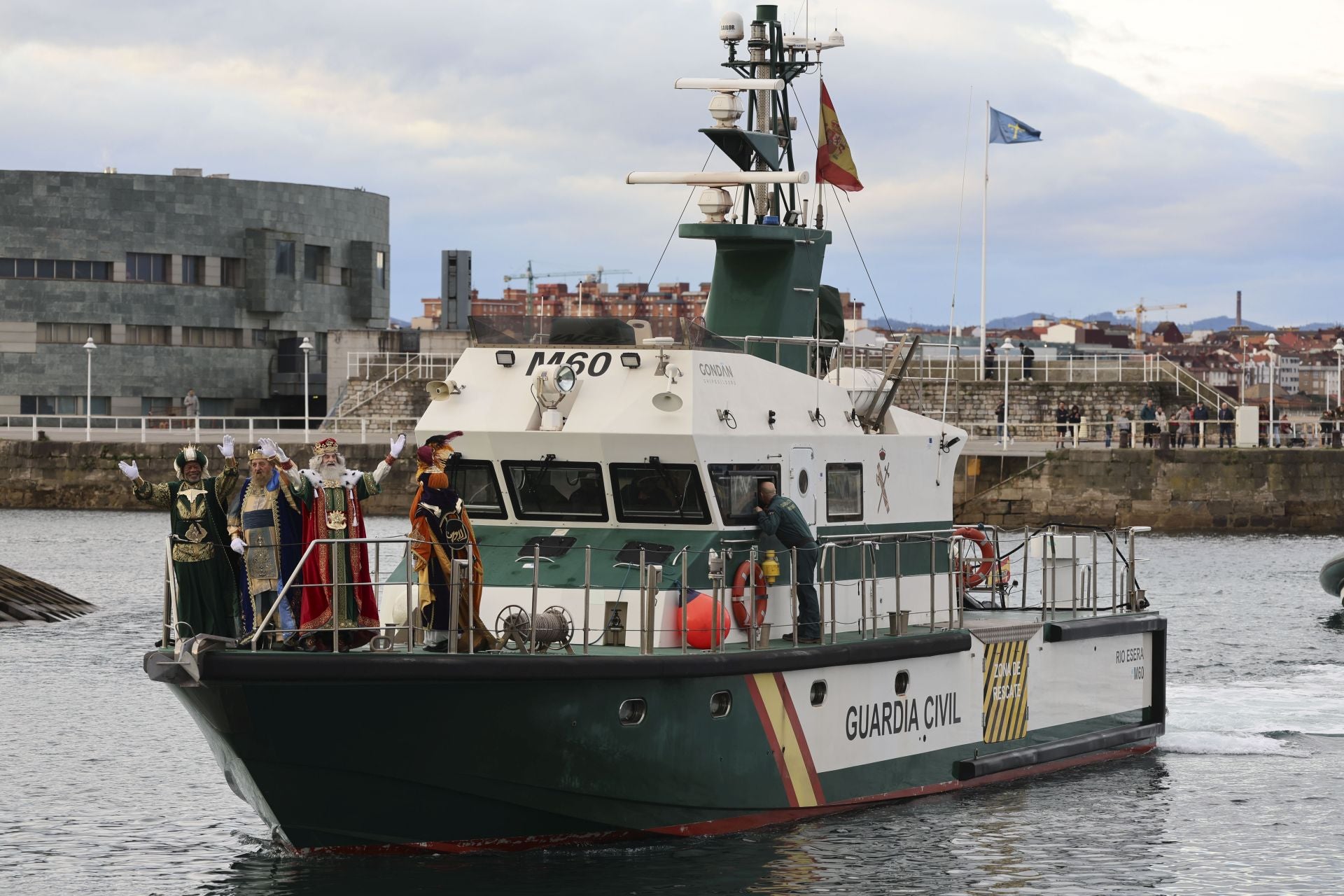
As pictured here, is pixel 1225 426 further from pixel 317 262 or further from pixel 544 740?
pixel 544 740

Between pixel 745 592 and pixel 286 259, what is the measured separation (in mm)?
63096

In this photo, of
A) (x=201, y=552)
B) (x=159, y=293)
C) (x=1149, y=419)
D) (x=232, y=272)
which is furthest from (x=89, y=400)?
(x=201, y=552)

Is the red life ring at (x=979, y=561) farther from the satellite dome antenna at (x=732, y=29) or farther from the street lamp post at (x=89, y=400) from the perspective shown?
the street lamp post at (x=89, y=400)

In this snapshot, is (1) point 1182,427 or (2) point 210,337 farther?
(2) point 210,337

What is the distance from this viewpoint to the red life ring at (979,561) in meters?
17.0

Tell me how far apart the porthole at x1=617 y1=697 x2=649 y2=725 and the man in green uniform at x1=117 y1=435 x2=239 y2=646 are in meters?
2.77

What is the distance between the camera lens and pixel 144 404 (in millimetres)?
71438

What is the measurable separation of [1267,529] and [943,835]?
35993mm

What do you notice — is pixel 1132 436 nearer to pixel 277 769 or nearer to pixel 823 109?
pixel 823 109

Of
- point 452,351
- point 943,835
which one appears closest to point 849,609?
point 943,835

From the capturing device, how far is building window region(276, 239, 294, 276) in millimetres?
73875

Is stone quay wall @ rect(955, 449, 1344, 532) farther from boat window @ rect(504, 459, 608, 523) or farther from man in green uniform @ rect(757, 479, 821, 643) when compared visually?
boat window @ rect(504, 459, 608, 523)

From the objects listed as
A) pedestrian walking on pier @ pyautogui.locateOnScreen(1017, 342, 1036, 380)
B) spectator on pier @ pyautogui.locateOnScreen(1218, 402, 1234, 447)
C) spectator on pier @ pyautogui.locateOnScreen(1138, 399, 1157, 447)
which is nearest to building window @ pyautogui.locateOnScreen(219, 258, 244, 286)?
pedestrian walking on pier @ pyautogui.locateOnScreen(1017, 342, 1036, 380)

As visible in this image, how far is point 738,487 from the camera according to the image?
46.4 ft
